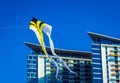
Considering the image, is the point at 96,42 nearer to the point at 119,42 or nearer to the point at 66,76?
the point at 119,42

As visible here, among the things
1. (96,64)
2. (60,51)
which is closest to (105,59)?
(96,64)

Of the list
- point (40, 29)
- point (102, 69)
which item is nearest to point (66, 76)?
point (102, 69)

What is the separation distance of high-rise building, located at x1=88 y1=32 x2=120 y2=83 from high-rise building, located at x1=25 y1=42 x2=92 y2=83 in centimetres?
1308

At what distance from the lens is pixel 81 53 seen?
A: 151375 mm

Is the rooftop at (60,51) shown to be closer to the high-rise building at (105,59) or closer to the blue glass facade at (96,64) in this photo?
the high-rise building at (105,59)

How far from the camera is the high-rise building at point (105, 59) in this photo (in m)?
135

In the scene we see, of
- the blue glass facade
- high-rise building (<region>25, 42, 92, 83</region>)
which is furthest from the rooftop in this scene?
the blue glass facade

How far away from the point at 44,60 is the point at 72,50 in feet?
29.1

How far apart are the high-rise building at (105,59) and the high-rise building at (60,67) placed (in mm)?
13078

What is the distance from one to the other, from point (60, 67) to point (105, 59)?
17.5 m

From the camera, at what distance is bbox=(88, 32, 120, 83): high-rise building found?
135 m

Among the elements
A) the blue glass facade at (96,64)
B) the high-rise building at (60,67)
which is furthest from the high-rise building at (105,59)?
the high-rise building at (60,67)

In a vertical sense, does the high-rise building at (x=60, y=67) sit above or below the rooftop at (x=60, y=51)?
below

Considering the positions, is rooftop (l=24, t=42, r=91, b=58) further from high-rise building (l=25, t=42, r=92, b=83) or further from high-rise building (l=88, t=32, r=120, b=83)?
high-rise building (l=88, t=32, r=120, b=83)
